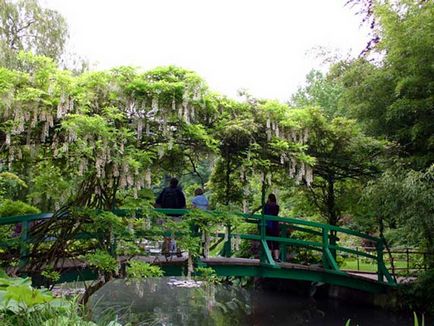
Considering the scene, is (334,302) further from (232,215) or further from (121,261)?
(121,261)

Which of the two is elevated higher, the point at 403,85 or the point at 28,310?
the point at 403,85

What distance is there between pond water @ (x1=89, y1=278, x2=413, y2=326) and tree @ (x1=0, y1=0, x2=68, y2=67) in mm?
5813

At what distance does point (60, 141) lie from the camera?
561cm

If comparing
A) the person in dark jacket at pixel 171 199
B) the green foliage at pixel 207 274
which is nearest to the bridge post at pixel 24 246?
the person in dark jacket at pixel 171 199

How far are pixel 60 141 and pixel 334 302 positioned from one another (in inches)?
269

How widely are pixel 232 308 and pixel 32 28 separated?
7679 millimetres

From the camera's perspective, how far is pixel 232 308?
950 cm

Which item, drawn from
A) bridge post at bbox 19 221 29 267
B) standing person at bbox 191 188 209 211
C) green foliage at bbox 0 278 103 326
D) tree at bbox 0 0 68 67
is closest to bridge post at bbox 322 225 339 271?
standing person at bbox 191 188 209 211

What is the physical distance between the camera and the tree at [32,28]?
406 inches

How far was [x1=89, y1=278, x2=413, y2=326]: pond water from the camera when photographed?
814 centimetres

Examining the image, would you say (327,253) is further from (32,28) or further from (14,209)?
(32,28)

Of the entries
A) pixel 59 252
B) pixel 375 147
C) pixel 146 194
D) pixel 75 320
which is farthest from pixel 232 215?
pixel 75 320

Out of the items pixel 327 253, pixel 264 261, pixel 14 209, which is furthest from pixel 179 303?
pixel 14 209

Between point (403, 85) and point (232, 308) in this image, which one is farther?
point (232, 308)
